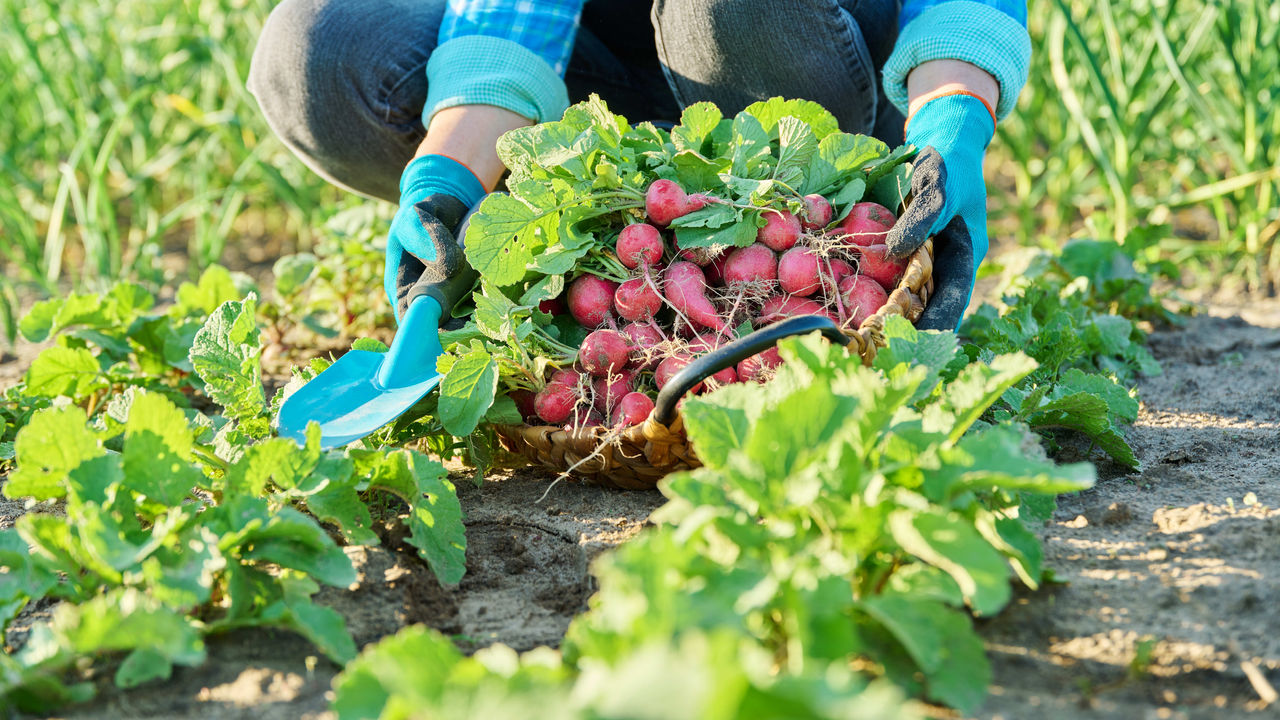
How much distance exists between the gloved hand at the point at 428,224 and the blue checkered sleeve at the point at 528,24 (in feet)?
1.20

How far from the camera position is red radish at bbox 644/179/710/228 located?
1.40m

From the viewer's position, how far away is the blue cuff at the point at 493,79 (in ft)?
5.82

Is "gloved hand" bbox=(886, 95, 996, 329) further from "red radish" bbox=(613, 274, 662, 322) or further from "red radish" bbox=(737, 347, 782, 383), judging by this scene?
"red radish" bbox=(613, 274, 662, 322)

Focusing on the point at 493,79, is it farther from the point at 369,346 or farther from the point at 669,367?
the point at 669,367

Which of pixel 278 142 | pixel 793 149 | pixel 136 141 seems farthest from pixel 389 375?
pixel 136 141

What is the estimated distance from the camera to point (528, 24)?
6.30 feet

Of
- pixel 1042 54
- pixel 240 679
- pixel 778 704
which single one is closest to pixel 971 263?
pixel 778 704

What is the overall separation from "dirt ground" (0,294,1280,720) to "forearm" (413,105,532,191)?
0.61 meters

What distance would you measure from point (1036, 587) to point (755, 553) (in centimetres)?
32

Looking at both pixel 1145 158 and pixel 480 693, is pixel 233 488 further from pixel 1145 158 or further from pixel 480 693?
pixel 1145 158

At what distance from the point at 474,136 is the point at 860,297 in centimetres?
79

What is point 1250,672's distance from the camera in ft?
2.89

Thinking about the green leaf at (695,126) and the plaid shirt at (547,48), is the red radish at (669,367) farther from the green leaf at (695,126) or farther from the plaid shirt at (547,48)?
the plaid shirt at (547,48)

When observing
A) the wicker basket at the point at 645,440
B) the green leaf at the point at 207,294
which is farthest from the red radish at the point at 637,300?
the green leaf at the point at 207,294
